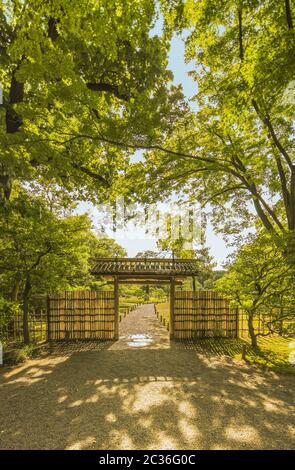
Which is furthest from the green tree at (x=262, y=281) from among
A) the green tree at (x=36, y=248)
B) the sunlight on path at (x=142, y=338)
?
the green tree at (x=36, y=248)

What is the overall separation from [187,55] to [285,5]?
3.45 m

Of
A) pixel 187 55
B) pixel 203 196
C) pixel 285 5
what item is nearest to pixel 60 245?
pixel 203 196

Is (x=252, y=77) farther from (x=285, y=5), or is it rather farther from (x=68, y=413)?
Result: (x=68, y=413)

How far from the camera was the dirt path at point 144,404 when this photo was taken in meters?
3.71

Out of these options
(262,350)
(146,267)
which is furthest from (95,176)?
(262,350)

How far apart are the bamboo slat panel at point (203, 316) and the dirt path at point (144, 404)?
9.02 ft

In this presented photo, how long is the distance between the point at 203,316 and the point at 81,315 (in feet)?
20.2

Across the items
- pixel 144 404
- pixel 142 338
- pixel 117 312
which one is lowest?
pixel 142 338

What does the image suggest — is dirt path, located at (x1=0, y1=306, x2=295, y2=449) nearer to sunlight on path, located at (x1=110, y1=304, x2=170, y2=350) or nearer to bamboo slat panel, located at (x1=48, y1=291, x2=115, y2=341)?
sunlight on path, located at (x1=110, y1=304, x2=170, y2=350)

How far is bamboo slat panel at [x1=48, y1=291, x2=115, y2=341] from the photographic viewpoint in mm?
10656

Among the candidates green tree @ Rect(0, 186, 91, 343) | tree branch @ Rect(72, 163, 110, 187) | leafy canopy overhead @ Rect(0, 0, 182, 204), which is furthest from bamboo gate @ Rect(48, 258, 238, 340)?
leafy canopy overhead @ Rect(0, 0, 182, 204)

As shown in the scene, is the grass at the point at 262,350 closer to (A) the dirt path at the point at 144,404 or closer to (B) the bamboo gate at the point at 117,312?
(A) the dirt path at the point at 144,404

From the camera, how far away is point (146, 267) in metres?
11.7

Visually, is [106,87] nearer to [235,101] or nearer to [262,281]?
[235,101]
